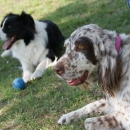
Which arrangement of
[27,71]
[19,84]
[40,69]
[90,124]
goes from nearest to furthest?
1. [90,124]
2. [19,84]
3. [40,69]
4. [27,71]

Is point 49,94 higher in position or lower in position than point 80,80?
lower

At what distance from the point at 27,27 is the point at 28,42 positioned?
309mm

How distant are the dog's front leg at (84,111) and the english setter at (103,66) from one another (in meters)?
0.36

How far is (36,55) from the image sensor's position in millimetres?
6336

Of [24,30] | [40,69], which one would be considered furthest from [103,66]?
[24,30]

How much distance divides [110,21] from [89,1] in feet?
7.82

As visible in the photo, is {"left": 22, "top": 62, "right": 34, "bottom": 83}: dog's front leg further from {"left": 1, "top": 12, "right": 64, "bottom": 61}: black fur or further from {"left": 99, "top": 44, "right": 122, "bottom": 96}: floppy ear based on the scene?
{"left": 99, "top": 44, "right": 122, "bottom": 96}: floppy ear

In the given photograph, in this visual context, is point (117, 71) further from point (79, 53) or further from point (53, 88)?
point (53, 88)

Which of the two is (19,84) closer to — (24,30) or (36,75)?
(36,75)

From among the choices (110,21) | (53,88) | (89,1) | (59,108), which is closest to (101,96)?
(59,108)

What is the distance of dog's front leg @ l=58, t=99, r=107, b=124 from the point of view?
3865mm

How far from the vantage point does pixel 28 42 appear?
636 centimetres

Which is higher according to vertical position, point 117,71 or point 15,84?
point 117,71

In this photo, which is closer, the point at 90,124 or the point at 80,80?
the point at 80,80
